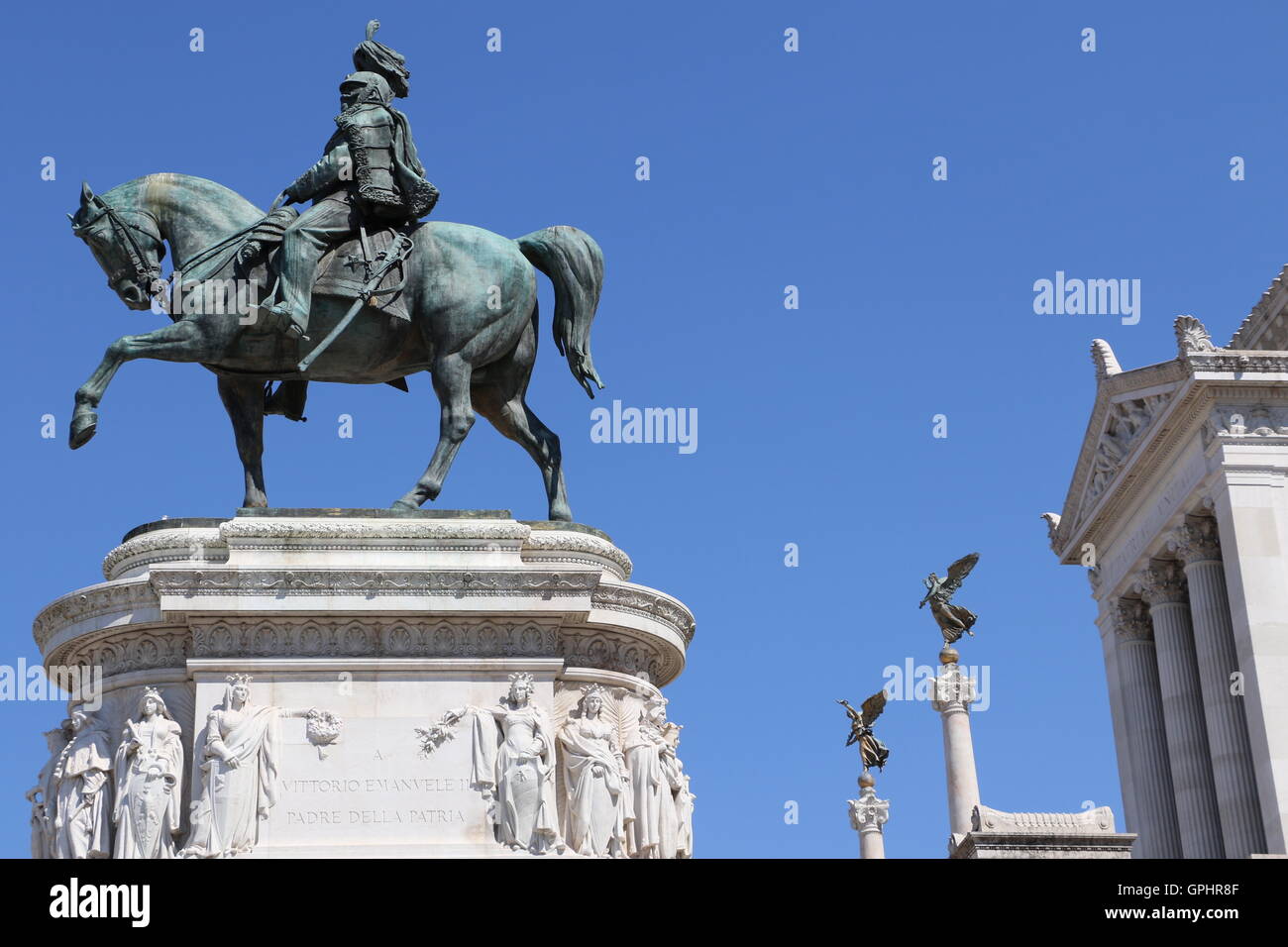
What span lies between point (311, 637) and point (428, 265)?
14.6ft

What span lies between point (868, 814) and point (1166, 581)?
1368 centimetres

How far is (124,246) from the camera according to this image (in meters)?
20.8

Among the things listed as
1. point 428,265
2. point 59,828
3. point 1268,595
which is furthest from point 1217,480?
point 59,828

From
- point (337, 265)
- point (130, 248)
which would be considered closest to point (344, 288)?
point (337, 265)

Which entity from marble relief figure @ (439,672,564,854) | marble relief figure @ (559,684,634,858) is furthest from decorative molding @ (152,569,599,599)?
marble relief figure @ (559,684,634,858)

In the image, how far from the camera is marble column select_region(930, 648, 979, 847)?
4397 cm

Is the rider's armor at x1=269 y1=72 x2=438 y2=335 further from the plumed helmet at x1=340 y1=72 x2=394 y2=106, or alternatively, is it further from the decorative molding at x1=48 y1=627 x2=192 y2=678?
the decorative molding at x1=48 y1=627 x2=192 y2=678

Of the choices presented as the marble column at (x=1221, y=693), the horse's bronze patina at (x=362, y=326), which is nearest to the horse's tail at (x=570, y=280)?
the horse's bronze patina at (x=362, y=326)

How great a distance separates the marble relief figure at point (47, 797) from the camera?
735 inches

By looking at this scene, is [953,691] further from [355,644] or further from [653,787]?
[355,644]

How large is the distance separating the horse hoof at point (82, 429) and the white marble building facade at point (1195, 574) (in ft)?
115

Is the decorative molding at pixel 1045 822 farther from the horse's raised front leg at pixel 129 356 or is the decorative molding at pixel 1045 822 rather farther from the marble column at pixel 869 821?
the horse's raised front leg at pixel 129 356

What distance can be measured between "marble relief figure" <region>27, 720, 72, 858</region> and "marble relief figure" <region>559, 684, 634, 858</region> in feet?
16.3
